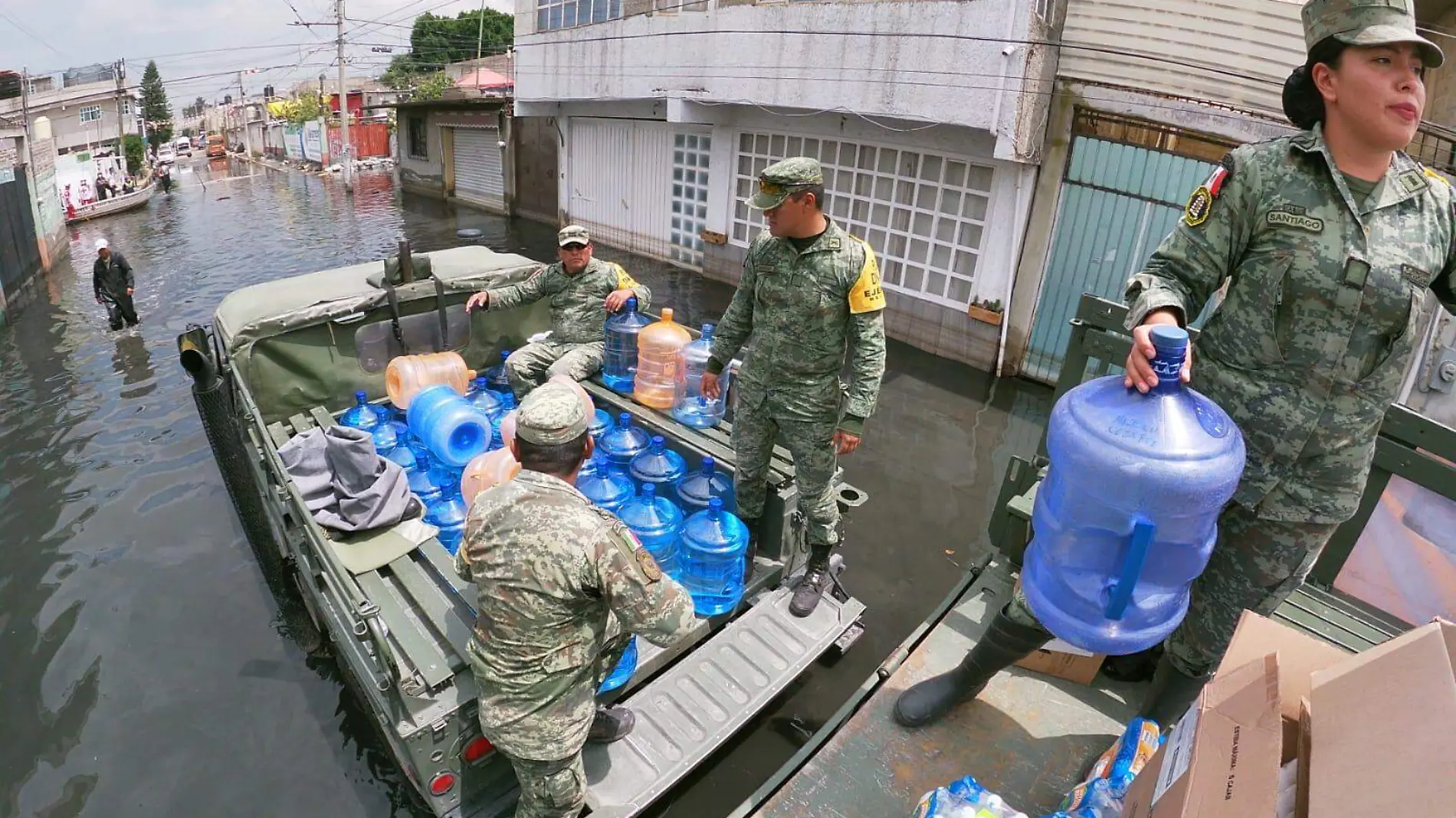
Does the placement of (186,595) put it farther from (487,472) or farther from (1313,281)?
(1313,281)

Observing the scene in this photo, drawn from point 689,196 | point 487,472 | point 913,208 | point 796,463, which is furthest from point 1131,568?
point 689,196

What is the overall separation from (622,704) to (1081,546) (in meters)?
2.14

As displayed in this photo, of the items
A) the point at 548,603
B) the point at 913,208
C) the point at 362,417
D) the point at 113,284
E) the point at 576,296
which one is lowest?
the point at 113,284

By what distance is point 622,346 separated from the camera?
6094 mm

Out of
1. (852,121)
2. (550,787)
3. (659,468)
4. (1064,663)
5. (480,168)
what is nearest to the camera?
(550,787)

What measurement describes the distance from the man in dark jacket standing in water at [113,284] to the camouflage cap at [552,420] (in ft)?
38.3

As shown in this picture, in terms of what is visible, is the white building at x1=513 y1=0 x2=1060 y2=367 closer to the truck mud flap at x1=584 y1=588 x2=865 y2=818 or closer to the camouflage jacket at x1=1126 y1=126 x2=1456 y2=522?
the truck mud flap at x1=584 y1=588 x2=865 y2=818

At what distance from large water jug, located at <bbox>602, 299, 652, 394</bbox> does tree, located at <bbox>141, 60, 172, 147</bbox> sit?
75.3 metres

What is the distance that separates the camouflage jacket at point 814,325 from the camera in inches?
143

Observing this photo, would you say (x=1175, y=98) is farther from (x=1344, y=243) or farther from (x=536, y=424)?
(x=536, y=424)

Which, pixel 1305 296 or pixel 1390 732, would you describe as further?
pixel 1305 296

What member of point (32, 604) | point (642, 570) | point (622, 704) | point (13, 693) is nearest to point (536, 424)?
point (642, 570)

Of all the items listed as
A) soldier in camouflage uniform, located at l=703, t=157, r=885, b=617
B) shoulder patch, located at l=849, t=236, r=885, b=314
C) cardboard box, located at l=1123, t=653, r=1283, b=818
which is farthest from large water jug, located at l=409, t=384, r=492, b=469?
cardboard box, located at l=1123, t=653, r=1283, b=818

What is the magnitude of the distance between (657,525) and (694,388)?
194cm
